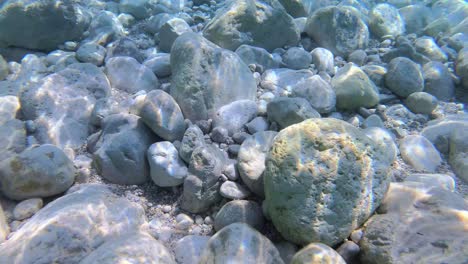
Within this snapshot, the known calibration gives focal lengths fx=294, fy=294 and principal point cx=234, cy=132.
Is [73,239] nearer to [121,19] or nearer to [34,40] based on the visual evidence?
[34,40]

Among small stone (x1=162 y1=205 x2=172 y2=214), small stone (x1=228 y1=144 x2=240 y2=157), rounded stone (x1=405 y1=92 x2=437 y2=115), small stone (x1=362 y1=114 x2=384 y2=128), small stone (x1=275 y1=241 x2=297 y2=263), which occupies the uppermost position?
rounded stone (x1=405 y1=92 x2=437 y2=115)

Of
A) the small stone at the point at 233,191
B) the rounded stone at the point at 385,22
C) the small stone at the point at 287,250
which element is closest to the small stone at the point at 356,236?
the small stone at the point at 287,250

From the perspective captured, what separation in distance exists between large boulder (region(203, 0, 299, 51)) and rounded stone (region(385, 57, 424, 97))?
177 cm

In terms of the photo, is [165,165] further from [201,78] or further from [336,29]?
[336,29]

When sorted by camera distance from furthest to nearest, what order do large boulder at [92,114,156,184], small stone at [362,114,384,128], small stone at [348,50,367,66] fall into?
small stone at [348,50,367,66] < small stone at [362,114,384,128] < large boulder at [92,114,156,184]

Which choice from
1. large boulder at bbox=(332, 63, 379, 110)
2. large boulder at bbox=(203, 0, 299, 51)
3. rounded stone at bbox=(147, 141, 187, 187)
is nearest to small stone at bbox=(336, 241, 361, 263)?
rounded stone at bbox=(147, 141, 187, 187)

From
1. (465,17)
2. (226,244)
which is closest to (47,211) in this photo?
(226,244)

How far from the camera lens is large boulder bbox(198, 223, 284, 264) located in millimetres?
2400

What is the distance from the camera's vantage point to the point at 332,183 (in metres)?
2.58

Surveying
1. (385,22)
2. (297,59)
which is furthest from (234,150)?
(385,22)

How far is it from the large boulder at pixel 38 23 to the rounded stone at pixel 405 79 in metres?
5.55

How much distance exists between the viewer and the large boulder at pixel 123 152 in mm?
3258

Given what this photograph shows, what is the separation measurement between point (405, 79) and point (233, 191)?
11.2 ft

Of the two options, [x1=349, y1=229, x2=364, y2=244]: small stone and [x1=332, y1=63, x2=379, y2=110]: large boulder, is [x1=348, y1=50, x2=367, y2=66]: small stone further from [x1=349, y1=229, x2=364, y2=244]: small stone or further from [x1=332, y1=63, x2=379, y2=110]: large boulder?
[x1=349, y1=229, x2=364, y2=244]: small stone
